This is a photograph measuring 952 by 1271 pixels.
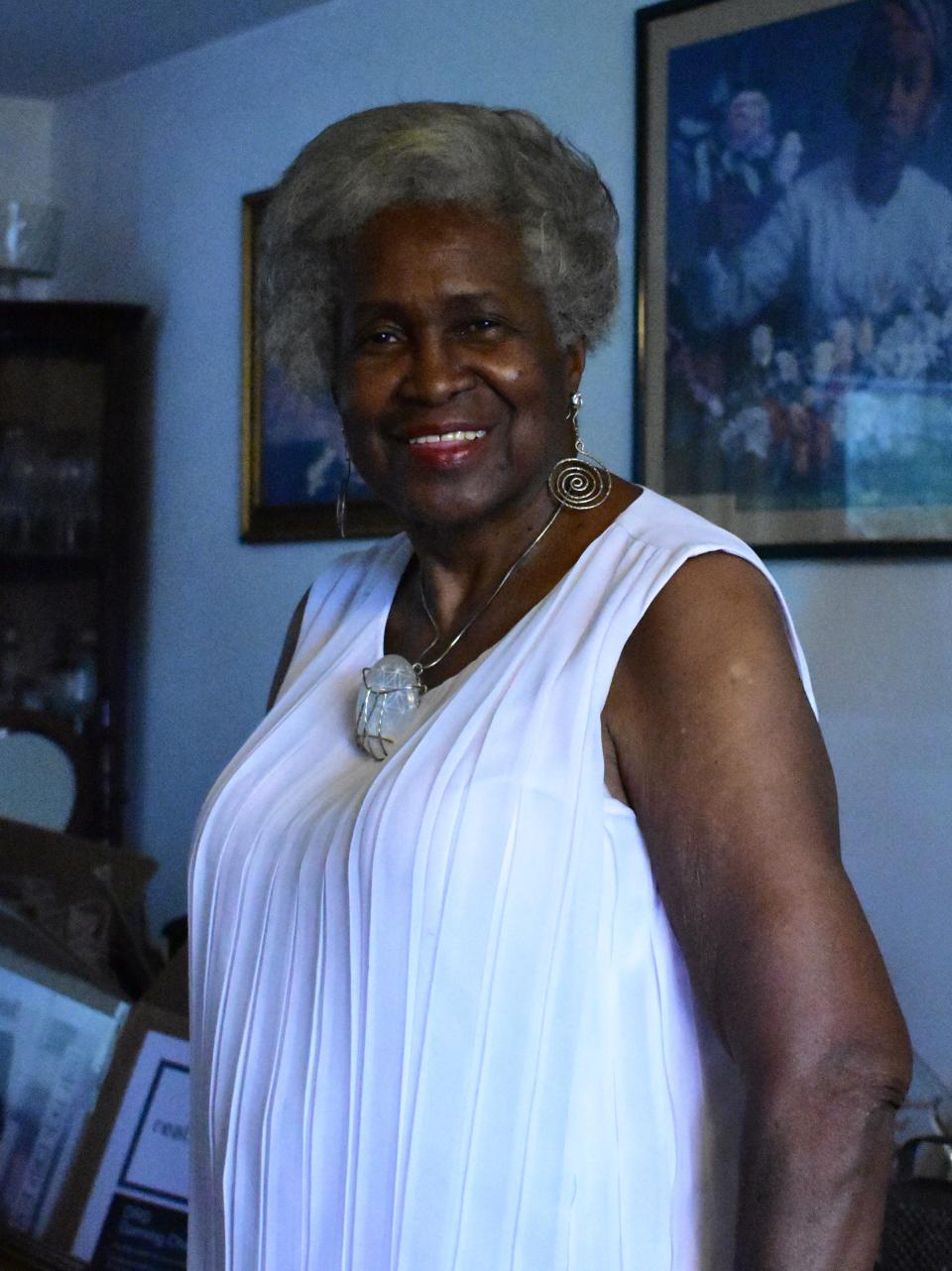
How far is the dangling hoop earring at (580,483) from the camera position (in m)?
1.12

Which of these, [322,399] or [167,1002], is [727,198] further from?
[167,1002]

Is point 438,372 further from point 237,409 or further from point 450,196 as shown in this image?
point 237,409

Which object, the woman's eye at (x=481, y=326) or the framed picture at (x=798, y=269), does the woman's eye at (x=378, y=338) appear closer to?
the woman's eye at (x=481, y=326)

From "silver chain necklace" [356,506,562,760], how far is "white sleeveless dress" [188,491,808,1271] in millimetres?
67

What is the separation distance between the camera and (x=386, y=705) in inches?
44.1

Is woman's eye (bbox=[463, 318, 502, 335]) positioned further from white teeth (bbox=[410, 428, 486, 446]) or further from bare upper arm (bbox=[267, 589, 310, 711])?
bare upper arm (bbox=[267, 589, 310, 711])

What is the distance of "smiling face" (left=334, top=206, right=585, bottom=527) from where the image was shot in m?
1.09

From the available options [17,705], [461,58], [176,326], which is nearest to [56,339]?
[176,326]

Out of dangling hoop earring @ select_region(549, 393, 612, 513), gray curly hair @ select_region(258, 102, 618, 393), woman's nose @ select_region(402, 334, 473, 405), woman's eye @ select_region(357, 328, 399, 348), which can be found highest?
→ gray curly hair @ select_region(258, 102, 618, 393)

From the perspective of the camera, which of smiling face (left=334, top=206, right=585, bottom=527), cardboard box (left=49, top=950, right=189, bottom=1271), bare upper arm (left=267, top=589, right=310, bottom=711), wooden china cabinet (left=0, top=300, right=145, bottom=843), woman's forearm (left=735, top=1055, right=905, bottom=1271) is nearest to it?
woman's forearm (left=735, top=1055, right=905, bottom=1271)

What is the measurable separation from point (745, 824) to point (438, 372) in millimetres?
434

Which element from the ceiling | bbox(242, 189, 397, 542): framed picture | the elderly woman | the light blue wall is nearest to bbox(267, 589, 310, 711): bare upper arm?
the elderly woman

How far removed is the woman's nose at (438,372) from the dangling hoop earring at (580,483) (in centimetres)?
11

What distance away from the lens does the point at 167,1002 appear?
1.78 meters
